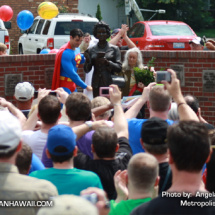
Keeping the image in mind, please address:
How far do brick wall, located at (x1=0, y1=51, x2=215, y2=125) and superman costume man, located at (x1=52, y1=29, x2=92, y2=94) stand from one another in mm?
1643

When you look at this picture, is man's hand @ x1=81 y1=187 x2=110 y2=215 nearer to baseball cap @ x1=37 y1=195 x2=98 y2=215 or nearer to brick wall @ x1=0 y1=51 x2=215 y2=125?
baseball cap @ x1=37 y1=195 x2=98 y2=215

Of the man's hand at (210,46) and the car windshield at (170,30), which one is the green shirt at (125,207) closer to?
the man's hand at (210,46)

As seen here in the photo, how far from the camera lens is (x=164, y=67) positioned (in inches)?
406

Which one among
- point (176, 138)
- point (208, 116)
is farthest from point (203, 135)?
point (208, 116)

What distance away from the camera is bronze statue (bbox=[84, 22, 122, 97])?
27.3 ft

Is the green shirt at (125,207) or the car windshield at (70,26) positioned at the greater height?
the car windshield at (70,26)

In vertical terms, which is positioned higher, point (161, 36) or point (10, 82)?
point (161, 36)

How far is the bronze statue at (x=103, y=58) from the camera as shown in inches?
328

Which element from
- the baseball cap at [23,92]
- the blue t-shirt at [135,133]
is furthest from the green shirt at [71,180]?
the baseball cap at [23,92]

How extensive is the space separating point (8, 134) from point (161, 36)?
1320 cm

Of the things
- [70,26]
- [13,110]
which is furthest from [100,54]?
[70,26]

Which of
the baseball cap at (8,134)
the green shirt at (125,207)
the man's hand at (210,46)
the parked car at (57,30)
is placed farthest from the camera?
the parked car at (57,30)

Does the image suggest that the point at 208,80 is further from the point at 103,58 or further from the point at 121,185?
the point at 121,185

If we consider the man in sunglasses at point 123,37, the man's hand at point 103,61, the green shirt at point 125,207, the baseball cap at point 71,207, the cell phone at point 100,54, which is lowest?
the green shirt at point 125,207
